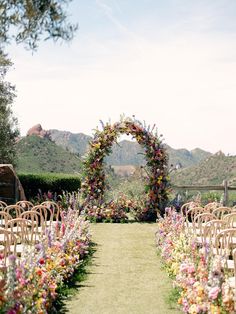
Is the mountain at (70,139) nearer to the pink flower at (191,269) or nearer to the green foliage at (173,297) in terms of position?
the green foliage at (173,297)

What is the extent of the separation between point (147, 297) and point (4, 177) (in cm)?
906

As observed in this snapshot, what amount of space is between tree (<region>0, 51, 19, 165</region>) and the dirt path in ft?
43.6

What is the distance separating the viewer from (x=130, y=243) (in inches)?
440

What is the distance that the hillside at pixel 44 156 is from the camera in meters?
49.3

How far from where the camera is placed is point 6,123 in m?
24.3

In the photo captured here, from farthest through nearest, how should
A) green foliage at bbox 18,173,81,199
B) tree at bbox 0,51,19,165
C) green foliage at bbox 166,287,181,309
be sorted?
tree at bbox 0,51,19,165 → green foliage at bbox 18,173,81,199 → green foliage at bbox 166,287,181,309

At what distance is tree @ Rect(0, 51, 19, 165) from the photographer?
24.0 metres

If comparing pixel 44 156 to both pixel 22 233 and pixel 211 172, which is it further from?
pixel 22 233

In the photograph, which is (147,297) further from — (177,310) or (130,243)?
(130,243)

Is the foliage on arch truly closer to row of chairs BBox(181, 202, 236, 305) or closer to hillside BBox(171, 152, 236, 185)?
row of chairs BBox(181, 202, 236, 305)

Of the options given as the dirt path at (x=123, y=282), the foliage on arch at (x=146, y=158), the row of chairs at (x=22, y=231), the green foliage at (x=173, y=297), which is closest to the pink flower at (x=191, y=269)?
the dirt path at (x=123, y=282)

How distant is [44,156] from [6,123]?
28357mm

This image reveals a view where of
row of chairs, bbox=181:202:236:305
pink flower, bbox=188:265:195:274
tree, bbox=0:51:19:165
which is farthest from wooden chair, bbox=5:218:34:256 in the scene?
tree, bbox=0:51:19:165

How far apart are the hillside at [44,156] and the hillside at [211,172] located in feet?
38.1
